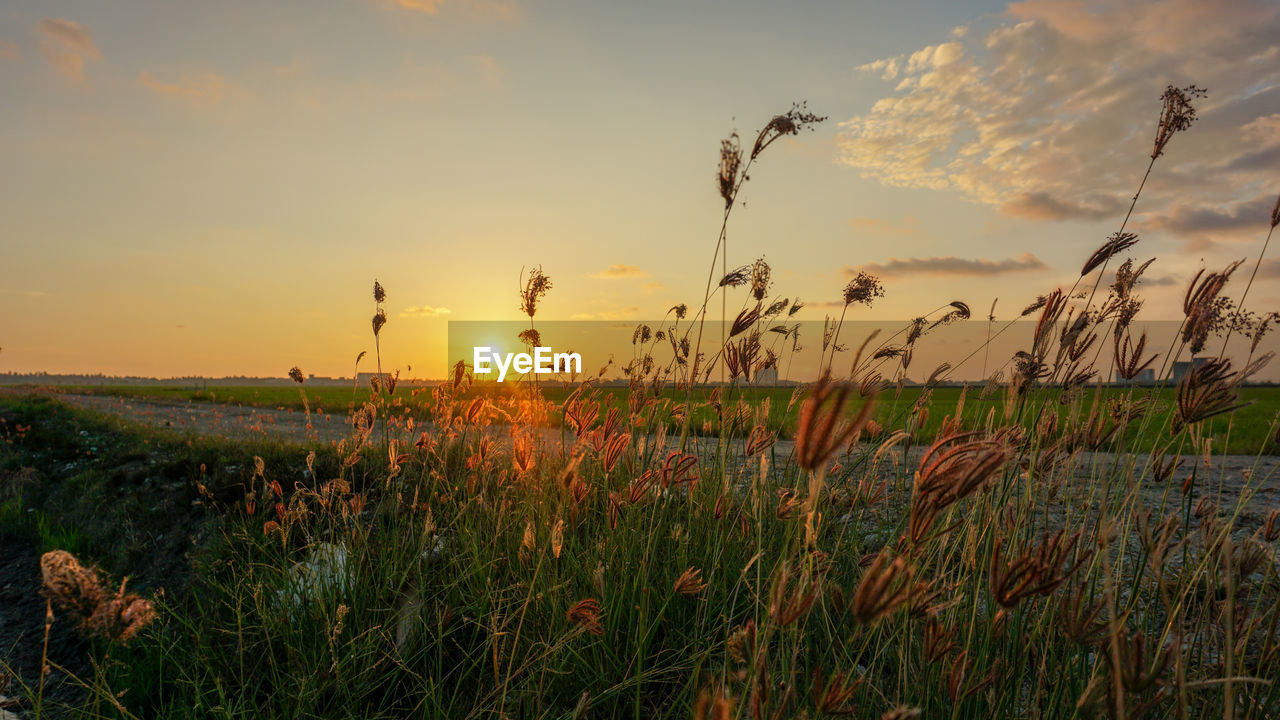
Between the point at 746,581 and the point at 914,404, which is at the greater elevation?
the point at 914,404

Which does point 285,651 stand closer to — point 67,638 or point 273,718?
point 273,718

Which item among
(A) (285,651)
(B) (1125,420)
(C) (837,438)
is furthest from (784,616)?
(A) (285,651)

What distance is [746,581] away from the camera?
2.48m

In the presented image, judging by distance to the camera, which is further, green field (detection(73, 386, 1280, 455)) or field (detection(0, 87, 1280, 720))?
green field (detection(73, 386, 1280, 455))

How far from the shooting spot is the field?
152cm

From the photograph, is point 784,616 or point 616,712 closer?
point 784,616

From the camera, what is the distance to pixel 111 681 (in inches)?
145

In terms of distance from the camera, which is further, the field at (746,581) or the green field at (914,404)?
the green field at (914,404)

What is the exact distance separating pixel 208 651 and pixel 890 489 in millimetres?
4515

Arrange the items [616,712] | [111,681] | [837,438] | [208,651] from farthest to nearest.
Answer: [111,681], [208,651], [616,712], [837,438]

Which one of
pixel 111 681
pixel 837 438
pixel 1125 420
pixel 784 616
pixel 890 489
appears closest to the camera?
pixel 837 438

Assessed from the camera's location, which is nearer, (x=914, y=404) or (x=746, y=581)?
(x=746, y=581)

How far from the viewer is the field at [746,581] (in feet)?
4.98

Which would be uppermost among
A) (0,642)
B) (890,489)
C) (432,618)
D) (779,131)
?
(779,131)
